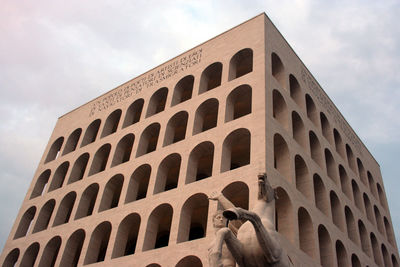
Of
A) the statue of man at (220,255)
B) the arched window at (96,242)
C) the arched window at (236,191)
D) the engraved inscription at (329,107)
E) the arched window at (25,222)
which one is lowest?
the statue of man at (220,255)

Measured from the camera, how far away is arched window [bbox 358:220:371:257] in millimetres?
29625

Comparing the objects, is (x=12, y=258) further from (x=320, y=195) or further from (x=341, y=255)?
(x=341, y=255)

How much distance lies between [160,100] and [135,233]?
10207 mm

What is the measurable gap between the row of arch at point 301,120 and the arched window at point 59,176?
18.0m

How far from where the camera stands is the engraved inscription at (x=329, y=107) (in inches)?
1241

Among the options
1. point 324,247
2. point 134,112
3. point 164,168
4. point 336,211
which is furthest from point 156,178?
point 336,211

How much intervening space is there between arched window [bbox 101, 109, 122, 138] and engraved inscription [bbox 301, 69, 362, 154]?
14.8 metres

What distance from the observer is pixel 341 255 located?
2558 centimetres

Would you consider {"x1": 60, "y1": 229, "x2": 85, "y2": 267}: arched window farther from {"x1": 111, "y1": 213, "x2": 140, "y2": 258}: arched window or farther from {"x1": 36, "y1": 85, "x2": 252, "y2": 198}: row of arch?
{"x1": 36, "y1": 85, "x2": 252, "y2": 198}: row of arch

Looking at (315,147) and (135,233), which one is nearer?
(135,233)

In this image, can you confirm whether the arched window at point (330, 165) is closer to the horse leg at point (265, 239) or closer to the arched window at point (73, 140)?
the arched window at point (73, 140)

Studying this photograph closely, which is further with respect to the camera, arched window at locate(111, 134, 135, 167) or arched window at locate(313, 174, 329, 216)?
arched window at locate(111, 134, 135, 167)

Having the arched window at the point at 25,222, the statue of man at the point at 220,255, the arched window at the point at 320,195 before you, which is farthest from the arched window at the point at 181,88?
the statue of man at the point at 220,255

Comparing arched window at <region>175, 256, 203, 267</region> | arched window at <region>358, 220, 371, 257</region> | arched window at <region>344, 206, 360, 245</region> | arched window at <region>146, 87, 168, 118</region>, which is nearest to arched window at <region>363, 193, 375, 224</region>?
arched window at <region>358, 220, 371, 257</region>
